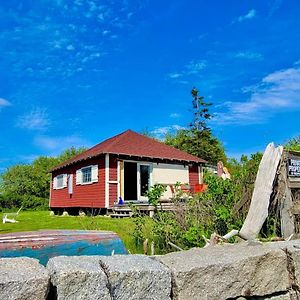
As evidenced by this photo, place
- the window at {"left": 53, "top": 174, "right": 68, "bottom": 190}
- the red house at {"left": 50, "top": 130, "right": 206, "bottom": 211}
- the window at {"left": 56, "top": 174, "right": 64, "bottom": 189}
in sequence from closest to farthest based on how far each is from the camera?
the red house at {"left": 50, "top": 130, "right": 206, "bottom": 211}
the window at {"left": 53, "top": 174, "right": 68, "bottom": 190}
the window at {"left": 56, "top": 174, "right": 64, "bottom": 189}

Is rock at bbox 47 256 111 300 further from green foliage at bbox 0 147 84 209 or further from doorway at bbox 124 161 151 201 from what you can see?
green foliage at bbox 0 147 84 209

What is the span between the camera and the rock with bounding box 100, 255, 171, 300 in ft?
5.98

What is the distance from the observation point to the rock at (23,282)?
1551mm

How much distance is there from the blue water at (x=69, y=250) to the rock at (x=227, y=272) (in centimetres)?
164

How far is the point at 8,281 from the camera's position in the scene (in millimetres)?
1557

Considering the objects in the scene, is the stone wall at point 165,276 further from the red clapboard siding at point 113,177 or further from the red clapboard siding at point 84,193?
the red clapboard siding at point 84,193

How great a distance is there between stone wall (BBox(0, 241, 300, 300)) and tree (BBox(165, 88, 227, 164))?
32.9 m

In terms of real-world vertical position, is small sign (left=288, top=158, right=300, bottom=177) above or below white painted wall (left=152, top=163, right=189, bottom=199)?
below

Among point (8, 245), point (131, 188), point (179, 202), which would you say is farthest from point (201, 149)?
point (8, 245)

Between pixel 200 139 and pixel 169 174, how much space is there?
54.3 feet

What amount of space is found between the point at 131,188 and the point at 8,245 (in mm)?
18853

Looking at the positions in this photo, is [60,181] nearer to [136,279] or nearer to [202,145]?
[202,145]

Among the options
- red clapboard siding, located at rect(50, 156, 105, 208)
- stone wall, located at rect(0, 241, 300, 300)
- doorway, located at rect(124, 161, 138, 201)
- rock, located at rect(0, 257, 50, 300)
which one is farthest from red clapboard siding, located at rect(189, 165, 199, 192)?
rock, located at rect(0, 257, 50, 300)

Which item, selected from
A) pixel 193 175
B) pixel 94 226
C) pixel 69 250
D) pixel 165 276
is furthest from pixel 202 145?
pixel 165 276
